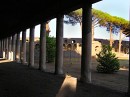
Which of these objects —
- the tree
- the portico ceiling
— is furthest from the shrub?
the tree

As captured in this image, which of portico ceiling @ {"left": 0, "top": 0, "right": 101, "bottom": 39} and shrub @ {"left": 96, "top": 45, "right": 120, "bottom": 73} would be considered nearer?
portico ceiling @ {"left": 0, "top": 0, "right": 101, "bottom": 39}

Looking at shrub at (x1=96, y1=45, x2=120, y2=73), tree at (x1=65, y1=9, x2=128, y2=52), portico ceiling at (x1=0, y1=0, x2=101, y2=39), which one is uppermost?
tree at (x1=65, y1=9, x2=128, y2=52)

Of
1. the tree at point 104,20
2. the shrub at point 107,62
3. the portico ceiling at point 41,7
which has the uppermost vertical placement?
the tree at point 104,20

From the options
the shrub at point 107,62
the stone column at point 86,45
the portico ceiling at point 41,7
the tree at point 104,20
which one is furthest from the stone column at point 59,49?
the tree at point 104,20

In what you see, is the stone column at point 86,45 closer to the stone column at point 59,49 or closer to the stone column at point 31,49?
the stone column at point 59,49

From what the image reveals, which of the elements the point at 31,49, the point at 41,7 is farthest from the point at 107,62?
the point at 31,49

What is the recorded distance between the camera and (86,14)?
18.7m

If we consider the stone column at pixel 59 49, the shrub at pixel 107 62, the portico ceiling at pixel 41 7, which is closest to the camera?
the portico ceiling at pixel 41 7

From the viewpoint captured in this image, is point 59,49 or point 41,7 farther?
point 41,7

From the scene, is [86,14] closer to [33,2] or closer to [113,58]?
[33,2]

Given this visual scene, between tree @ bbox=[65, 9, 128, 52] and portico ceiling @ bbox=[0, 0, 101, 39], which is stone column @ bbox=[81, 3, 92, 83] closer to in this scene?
portico ceiling @ bbox=[0, 0, 101, 39]

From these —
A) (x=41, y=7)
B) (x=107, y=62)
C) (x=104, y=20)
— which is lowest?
(x=107, y=62)

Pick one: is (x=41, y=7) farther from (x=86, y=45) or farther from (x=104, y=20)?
(x=104, y=20)

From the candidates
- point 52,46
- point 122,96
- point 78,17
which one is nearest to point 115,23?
point 78,17
